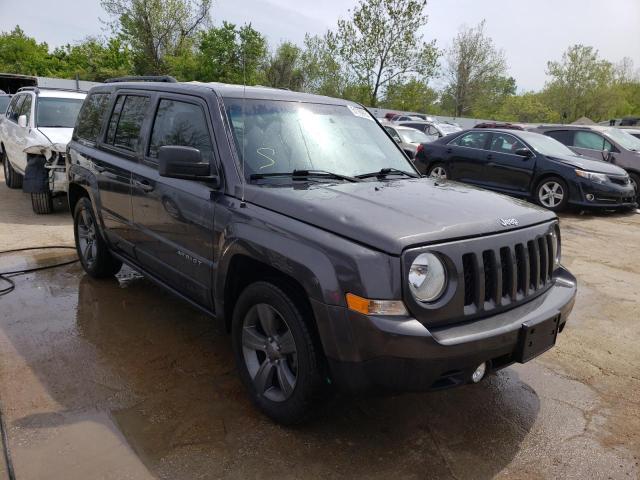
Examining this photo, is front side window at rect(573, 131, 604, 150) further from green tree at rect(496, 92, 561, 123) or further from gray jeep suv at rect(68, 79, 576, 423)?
green tree at rect(496, 92, 561, 123)

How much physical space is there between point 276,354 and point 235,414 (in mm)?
495

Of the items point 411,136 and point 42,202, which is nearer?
point 42,202

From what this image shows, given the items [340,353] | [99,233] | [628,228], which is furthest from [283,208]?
[628,228]

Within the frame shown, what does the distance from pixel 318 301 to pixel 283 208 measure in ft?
2.01

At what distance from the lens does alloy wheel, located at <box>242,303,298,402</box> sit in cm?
285

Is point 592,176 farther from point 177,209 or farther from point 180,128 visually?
point 177,209

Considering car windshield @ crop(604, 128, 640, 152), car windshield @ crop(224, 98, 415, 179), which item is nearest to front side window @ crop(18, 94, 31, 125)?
car windshield @ crop(224, 98, 415, 179)

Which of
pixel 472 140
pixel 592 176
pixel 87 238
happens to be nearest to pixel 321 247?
pixel 87 238

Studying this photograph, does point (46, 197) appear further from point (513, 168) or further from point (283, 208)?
point (513, 168)

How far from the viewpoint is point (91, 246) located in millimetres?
5305

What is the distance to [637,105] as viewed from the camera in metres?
56.8

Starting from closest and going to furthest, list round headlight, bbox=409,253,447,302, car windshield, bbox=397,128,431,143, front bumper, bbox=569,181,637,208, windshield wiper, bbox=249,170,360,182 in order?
round headlight, bbox=409,253,447,302 < windshield wiper, bbox=249,170,360,182 < front bumper, bbox=569,181,637,208 < car windshield, bbox=397,128,431,143

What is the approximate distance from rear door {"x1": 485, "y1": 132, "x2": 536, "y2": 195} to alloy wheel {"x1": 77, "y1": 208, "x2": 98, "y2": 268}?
789cm

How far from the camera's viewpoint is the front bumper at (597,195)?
9547 millimetres
